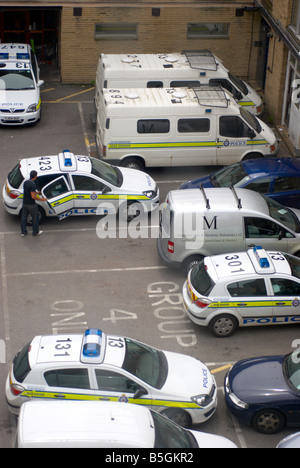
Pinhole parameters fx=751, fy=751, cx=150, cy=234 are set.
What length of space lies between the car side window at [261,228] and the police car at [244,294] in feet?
4.87

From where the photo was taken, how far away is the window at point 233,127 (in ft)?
68.0

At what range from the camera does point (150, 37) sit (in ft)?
88.6

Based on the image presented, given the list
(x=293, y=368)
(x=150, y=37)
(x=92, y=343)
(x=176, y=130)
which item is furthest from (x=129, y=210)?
(x=150, y=37)

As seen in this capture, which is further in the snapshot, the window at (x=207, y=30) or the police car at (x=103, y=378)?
the window at (x=207, y=30)

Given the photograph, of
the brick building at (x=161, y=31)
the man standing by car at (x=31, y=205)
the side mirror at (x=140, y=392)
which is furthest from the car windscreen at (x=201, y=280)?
the brick building at (x=161, y=31)

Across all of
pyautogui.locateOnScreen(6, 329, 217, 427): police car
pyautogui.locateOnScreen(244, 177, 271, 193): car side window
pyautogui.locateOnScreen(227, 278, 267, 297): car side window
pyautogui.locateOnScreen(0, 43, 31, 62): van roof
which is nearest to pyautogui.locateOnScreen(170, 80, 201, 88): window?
pyautogui.locateOnScreen(0, 43, 31, 62): van roof

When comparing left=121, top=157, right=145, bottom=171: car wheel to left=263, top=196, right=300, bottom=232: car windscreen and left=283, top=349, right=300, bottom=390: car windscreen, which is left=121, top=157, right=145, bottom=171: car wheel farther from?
left=283, top=349, right=300, bottom=390: car windscreen

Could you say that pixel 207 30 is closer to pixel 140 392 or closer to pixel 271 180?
pixel 271 180

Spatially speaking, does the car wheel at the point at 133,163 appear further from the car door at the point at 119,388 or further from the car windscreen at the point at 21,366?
the car door at the point at 119,388

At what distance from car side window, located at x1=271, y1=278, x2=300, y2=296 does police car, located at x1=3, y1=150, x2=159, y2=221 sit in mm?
5285

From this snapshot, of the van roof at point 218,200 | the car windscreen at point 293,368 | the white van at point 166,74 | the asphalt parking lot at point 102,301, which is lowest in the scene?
the asphalt parking lot at point 102,301

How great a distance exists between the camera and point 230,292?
14492mm

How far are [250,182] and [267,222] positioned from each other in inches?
88.9

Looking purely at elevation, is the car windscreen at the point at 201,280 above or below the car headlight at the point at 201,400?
above
